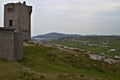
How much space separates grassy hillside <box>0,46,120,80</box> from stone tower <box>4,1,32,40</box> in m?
8.47

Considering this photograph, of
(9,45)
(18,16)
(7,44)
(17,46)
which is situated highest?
(18,16)

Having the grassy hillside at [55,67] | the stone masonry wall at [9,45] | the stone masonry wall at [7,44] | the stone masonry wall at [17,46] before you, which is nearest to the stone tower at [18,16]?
the grassy hillside at [55,67]

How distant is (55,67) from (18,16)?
2293cm

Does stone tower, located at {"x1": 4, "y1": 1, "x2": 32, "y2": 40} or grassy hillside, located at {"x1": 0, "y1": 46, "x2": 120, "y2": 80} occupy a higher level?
stone tower, located at {"x1": 4, "y1": 1, "x2": 32, "y2": 40}

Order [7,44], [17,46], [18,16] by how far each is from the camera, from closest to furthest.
A: 1. [7,44]
2. [17,46]
3. [18,16]

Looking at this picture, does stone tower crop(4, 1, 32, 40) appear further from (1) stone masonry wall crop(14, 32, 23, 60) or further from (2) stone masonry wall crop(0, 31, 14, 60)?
(2) stone masonry wall crop(0, 31, 14, 60)

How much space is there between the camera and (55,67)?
4422cm

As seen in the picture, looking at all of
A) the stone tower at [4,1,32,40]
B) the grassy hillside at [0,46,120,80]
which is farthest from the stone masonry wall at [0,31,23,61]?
the stone tower at [4,1,32,40]

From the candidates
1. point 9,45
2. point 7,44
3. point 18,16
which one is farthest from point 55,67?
point 18,16

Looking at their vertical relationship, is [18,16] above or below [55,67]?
above

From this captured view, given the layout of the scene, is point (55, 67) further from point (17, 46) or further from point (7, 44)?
point (7, 44)

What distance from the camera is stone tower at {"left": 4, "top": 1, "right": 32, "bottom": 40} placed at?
2494 inches

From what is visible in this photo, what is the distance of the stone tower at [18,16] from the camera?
208ft

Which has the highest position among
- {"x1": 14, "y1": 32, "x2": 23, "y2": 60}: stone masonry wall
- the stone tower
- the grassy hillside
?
the stone tower
